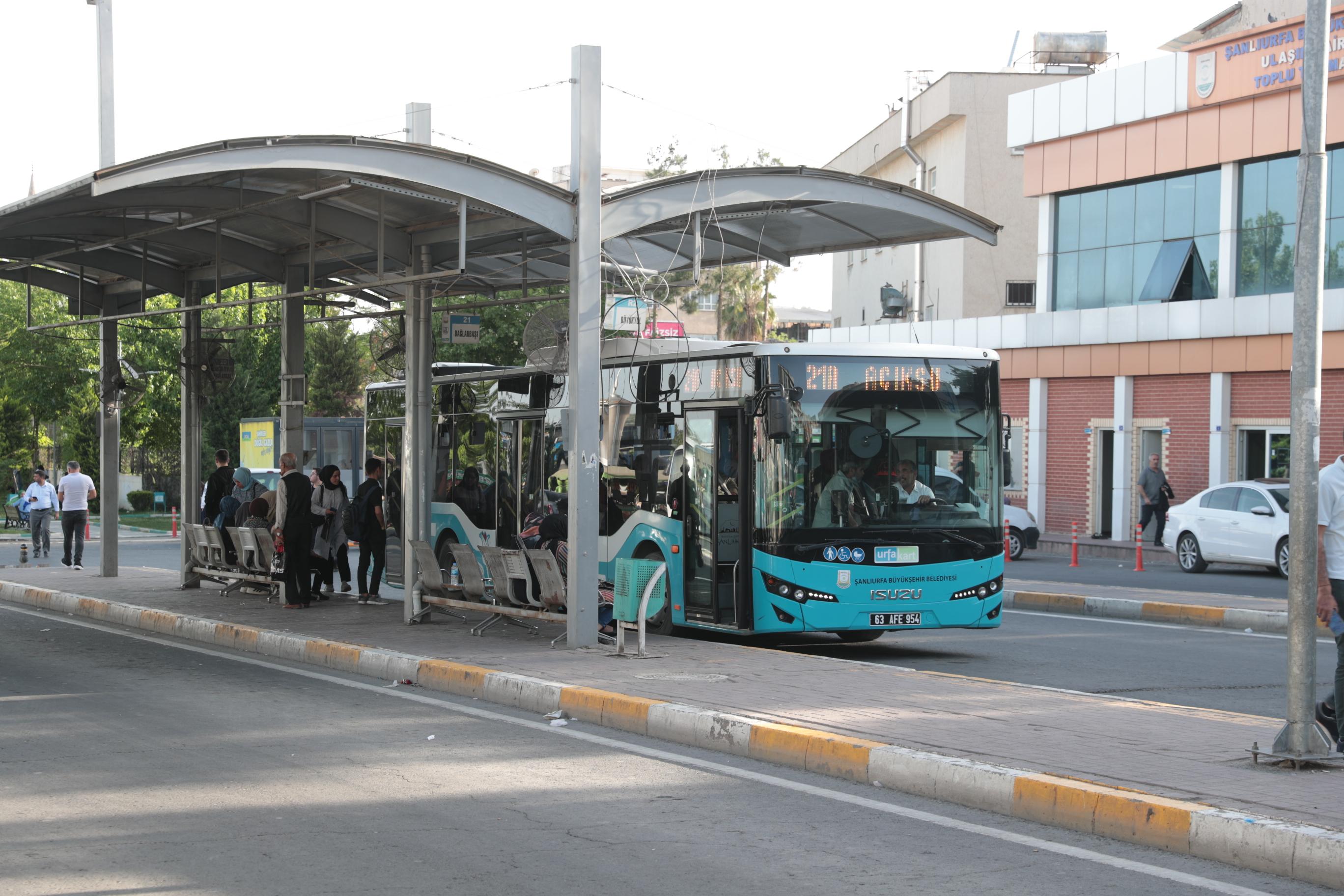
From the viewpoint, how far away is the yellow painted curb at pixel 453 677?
1157 centimetres

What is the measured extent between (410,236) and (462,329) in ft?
5.51

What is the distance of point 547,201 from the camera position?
12.9 meters

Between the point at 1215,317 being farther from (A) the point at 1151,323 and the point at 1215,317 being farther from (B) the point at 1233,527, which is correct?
(B) the point at 1233,527

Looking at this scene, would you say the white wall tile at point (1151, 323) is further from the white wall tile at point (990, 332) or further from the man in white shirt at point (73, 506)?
the man in white shirt at point (73, 506)

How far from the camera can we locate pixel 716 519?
551 inches

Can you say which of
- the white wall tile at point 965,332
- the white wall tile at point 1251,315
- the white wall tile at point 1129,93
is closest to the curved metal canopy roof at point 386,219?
the white wall tile at point 1251,315

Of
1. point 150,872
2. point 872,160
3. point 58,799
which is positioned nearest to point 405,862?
point 150,872

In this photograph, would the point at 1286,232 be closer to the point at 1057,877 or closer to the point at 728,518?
the point at 728,518

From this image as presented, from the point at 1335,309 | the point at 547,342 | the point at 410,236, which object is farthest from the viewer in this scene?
the point at 1335,309

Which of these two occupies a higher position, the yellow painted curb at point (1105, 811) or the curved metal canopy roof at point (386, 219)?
the curved metal canopy roof at point (386, 219)

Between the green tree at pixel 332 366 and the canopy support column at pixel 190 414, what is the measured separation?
46604 millimetres

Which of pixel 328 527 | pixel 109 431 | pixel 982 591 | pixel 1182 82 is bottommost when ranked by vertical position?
pixel 982 591

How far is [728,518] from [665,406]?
1606 millimetres

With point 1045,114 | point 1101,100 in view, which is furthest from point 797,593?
point 1045,114
